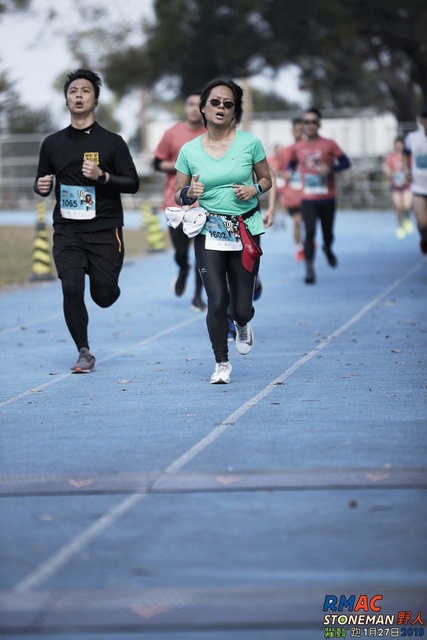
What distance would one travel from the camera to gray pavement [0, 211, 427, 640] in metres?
4.49

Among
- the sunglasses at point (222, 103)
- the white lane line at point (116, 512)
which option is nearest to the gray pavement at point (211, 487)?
the white lane line at point (116, 512)

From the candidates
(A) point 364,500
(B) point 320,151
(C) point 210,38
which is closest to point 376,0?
(C) point 210,38

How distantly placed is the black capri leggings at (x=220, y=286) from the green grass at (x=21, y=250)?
35.0 feet

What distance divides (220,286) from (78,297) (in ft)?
4.65

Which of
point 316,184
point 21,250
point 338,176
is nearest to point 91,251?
point 316,184

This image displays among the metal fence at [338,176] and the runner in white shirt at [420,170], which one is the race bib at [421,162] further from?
the metal fence at [338,176]

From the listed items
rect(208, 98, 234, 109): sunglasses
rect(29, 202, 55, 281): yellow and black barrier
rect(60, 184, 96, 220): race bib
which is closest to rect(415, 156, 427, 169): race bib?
rect(29, 202, 55, 281): yellow and black barrier

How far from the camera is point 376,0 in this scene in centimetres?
4141

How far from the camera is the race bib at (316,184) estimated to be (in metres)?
17.3

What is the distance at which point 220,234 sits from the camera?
9.18 metres

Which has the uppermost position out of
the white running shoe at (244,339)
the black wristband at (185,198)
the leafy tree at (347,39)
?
the leafy tree at (347,39)

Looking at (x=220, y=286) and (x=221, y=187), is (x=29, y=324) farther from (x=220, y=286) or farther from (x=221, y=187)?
(x=221, y=187)

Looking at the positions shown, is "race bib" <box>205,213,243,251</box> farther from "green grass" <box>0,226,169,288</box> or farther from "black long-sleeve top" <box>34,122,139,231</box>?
"green grass" <box>0,226,169,288</box>

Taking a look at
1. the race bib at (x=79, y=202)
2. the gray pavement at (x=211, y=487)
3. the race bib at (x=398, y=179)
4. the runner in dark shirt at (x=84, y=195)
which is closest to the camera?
the gray pavement at (x=211, y=487)
